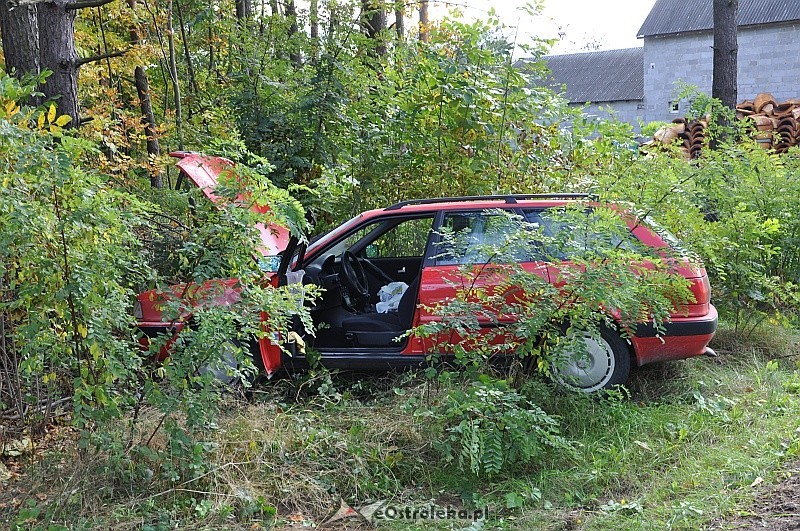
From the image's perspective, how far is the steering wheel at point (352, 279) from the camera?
22.5ft

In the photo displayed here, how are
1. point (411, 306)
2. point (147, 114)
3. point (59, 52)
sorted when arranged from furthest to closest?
point (147, 114) → point (59, 52) → point (411, 306)

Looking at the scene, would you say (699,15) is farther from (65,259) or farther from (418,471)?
(65,259)

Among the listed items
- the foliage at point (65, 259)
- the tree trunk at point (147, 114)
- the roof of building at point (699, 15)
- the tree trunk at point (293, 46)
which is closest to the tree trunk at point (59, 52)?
the foliage at point (65, 259)

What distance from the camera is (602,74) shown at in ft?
131

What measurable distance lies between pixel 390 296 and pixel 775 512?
3.64 metres

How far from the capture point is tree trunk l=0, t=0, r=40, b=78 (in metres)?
7.45

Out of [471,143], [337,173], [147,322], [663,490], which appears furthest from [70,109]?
[663,490]

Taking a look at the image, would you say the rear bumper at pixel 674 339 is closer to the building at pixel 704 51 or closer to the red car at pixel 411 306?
the red car at pixel 411 306

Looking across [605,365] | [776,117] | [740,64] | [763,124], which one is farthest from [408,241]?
[740,64]

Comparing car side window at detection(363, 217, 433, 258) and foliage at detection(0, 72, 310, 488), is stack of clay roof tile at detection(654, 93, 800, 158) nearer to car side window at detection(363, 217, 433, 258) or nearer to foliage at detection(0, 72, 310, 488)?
car side window at detection(363, 217, 433, 258)

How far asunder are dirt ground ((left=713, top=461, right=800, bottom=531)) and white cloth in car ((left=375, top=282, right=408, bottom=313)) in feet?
10.7

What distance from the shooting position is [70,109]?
280 inches

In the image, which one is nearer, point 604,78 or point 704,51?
point 704,51

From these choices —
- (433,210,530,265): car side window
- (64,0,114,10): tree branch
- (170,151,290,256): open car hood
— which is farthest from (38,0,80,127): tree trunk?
(433,210,530,265): car side window
